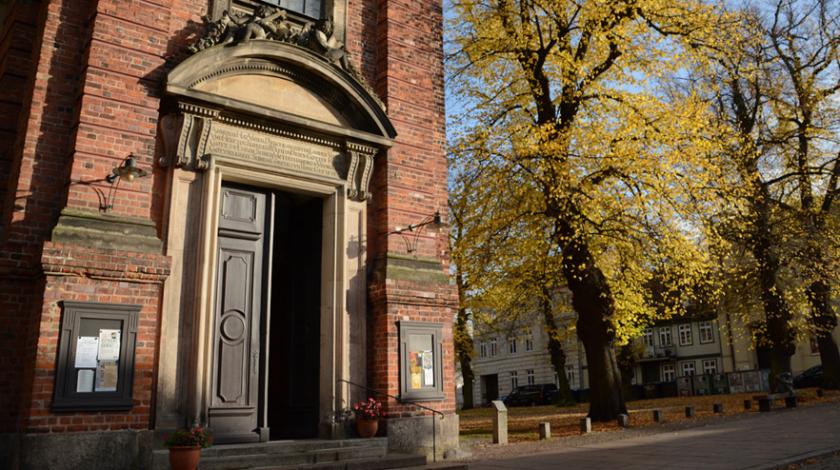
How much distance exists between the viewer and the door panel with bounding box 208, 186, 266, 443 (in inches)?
345

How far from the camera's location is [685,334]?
51.3 meters

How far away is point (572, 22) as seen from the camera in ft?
52.7

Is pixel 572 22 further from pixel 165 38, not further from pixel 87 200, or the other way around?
pixel 87 200

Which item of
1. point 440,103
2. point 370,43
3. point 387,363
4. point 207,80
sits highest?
point 370,43

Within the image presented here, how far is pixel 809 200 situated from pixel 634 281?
1039 cm

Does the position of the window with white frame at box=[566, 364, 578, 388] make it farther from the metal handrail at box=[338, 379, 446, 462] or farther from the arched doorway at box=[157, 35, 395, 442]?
the metal handrail at box=[338, 379, 446, 462]

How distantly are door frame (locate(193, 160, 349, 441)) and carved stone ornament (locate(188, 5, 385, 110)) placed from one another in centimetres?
171

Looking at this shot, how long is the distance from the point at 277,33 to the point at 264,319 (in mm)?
4214

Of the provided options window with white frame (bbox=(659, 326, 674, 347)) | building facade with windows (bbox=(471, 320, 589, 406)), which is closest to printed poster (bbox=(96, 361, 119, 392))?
building facade with windows (bbox=(471, 320, 589, 406))

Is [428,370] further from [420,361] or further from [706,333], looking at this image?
[706,333]

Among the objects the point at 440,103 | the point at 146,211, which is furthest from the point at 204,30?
the point at 440,103

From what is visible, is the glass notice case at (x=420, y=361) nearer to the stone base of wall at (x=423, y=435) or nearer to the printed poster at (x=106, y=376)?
the stone base of wall at (x=423, y=435)

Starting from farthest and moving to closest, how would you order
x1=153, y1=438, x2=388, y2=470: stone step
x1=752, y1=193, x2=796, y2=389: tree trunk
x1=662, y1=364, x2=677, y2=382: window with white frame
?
1. x1=662, y1=364, x2=677, y2=382: window with white frame
2. x1=752, y1=193, x2=796, y2=389: tree trunk
3. x1=153, y1=438, x2=388, y2=470: stone step

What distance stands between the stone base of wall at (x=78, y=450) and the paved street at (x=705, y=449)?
14.6 ft
